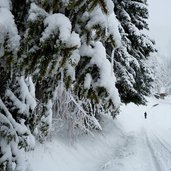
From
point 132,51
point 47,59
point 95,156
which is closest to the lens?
point 47,59

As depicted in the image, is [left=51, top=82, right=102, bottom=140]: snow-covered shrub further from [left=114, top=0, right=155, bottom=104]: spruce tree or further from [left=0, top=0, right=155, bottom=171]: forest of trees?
[left=114, top=0, right=155, bottom=104]: spruce tree

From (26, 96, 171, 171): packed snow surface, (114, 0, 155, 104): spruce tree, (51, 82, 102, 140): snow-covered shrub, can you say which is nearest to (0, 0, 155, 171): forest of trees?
(51, 82, 102, 140): snow-covered shrub

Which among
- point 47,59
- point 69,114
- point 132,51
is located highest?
point 47,59

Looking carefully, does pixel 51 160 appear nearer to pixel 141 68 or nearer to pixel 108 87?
pixel 108 87

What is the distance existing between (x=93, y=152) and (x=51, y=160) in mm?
3327

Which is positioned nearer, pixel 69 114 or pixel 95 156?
pixel 69 114

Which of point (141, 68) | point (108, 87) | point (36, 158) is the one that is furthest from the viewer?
point (141, 68)

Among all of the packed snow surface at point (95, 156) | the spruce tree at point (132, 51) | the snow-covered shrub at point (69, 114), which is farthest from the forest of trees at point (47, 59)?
the spruce tree at point (132, 51)

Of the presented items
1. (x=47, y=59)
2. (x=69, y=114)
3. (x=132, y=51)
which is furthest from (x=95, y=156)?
(x=47, y=59)

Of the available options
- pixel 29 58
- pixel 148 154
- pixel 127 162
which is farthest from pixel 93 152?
pixel 29 58

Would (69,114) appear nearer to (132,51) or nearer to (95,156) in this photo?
(95,156)

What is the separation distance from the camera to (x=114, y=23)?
4.37 metres

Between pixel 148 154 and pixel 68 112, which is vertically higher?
pixel 68 112

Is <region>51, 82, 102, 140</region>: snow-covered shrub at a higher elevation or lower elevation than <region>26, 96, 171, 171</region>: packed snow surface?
higher
